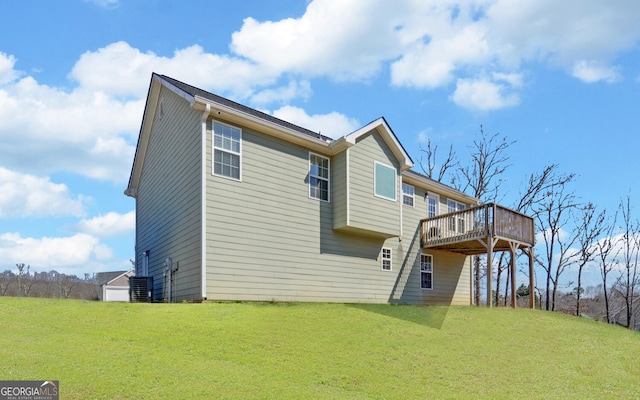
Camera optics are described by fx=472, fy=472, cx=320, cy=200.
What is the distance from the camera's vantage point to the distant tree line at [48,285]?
33.9 meters

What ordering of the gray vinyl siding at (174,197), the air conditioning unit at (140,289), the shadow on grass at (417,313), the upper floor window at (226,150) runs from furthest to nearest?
1. the air conditioning unit at (140,289)
2. the gray vinyl siding at (174,197)
3. the upper floor window at (226,150)
4. the shadow on grass at (417,313)

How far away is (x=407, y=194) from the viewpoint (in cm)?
1959

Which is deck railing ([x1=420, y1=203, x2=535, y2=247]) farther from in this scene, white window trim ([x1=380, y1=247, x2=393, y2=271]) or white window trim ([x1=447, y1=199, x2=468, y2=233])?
white window trim ([x1=380, y1=247, x2=393, y2=271])

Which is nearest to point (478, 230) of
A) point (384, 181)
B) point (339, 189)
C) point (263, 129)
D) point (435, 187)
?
point (435, 187)

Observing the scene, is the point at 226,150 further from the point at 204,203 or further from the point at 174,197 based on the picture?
the point at 174,197

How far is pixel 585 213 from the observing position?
100ft

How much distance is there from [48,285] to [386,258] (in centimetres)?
3143

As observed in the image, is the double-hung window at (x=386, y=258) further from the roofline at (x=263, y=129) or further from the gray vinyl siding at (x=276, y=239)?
the roofline at (x=263, y=129)

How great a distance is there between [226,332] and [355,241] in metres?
8.11

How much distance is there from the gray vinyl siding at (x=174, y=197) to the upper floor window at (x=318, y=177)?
391 centimetres

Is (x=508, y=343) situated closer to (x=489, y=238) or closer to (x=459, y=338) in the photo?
(x=459, y=338)

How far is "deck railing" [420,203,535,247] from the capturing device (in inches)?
676

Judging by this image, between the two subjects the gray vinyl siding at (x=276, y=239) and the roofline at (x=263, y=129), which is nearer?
the gray vinyl siding at (x=276, y=239)

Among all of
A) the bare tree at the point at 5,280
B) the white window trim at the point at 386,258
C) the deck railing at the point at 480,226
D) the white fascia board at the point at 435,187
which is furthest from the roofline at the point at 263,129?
the bare tree at the point at 5,280
